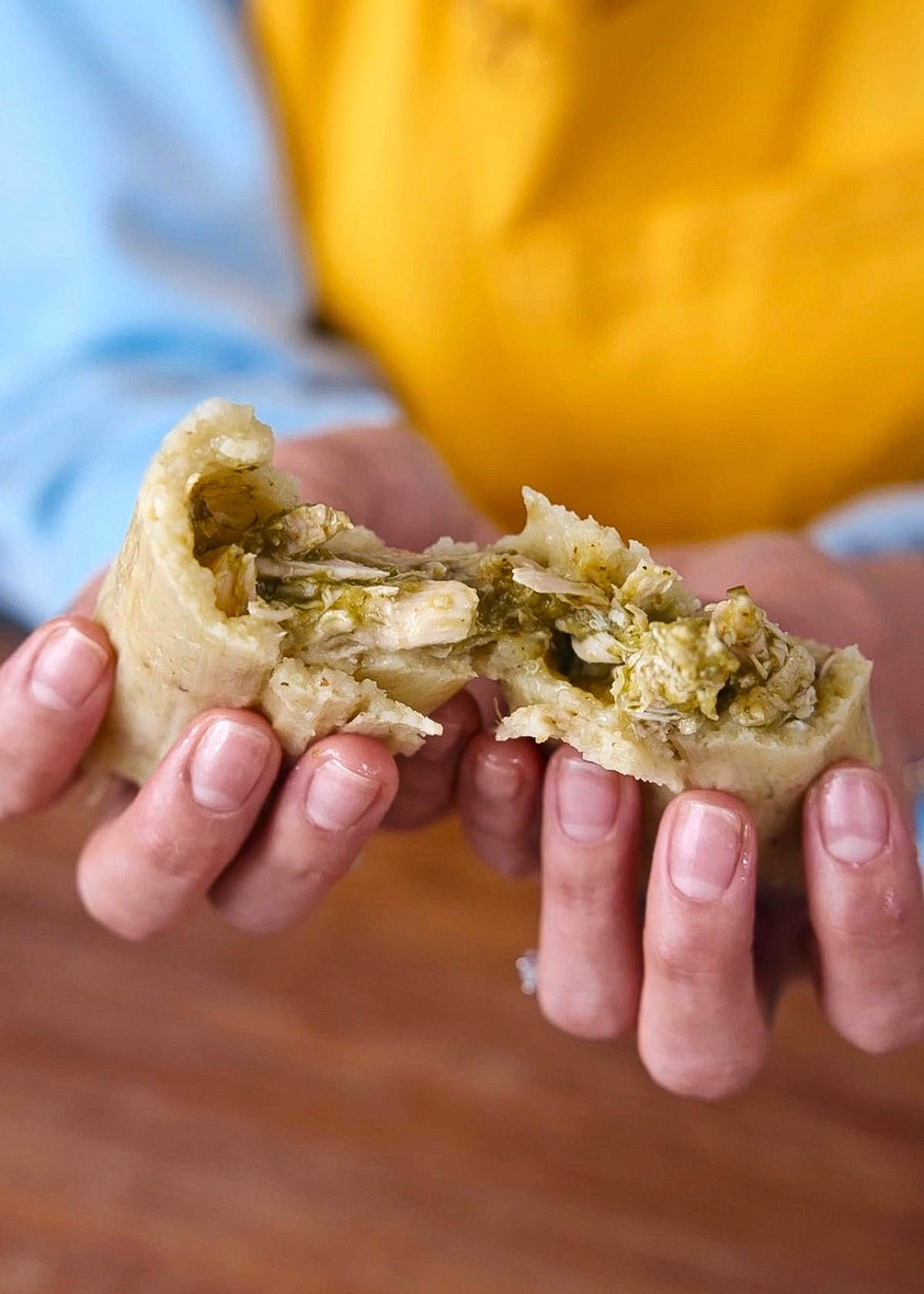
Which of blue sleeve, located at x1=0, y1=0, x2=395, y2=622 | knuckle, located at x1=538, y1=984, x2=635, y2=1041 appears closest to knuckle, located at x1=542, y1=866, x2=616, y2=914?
knuckle, located at x1=538, y1=984, x2=635, y2=1041

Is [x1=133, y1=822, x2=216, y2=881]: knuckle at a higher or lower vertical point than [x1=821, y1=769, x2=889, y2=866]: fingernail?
lower

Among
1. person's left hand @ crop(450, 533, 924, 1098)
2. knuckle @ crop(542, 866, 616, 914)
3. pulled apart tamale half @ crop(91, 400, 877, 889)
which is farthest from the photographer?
knuckle @ crop(542, 866, 616, 914)

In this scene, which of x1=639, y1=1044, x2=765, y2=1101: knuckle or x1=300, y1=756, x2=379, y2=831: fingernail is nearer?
x1=300, y1=756, x2=379, y2=831: fingernail

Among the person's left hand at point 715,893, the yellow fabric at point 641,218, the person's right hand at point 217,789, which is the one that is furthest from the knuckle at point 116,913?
the yellow fabric at point 641,218

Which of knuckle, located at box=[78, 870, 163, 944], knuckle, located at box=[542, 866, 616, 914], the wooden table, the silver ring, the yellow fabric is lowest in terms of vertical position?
the wooden table

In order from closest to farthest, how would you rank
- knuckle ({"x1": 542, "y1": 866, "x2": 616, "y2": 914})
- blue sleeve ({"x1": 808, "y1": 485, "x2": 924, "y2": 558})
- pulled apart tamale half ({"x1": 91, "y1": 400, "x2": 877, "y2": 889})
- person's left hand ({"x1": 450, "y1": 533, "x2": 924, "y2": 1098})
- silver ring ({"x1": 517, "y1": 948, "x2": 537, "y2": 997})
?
pulled apart tamale half ({"x1": 91, "y1": 400, "x2": 877, "y2": 889}) < person's left hand ({"x1": 450, "y1": 533, "x2": 924, "y2": 1098}) < knuckle ({"x1": 542, "y1": 866, "x2": 616, "y2": 914}) < silver ring ({"x1": 517, "y1": 948, "x2": 537, "y2": 997}) < blue sleeve ({"x1": 808, "y1": 485, "x2": 924, "y2": 558})

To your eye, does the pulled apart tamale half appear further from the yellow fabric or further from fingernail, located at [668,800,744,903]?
the yellow fabric
